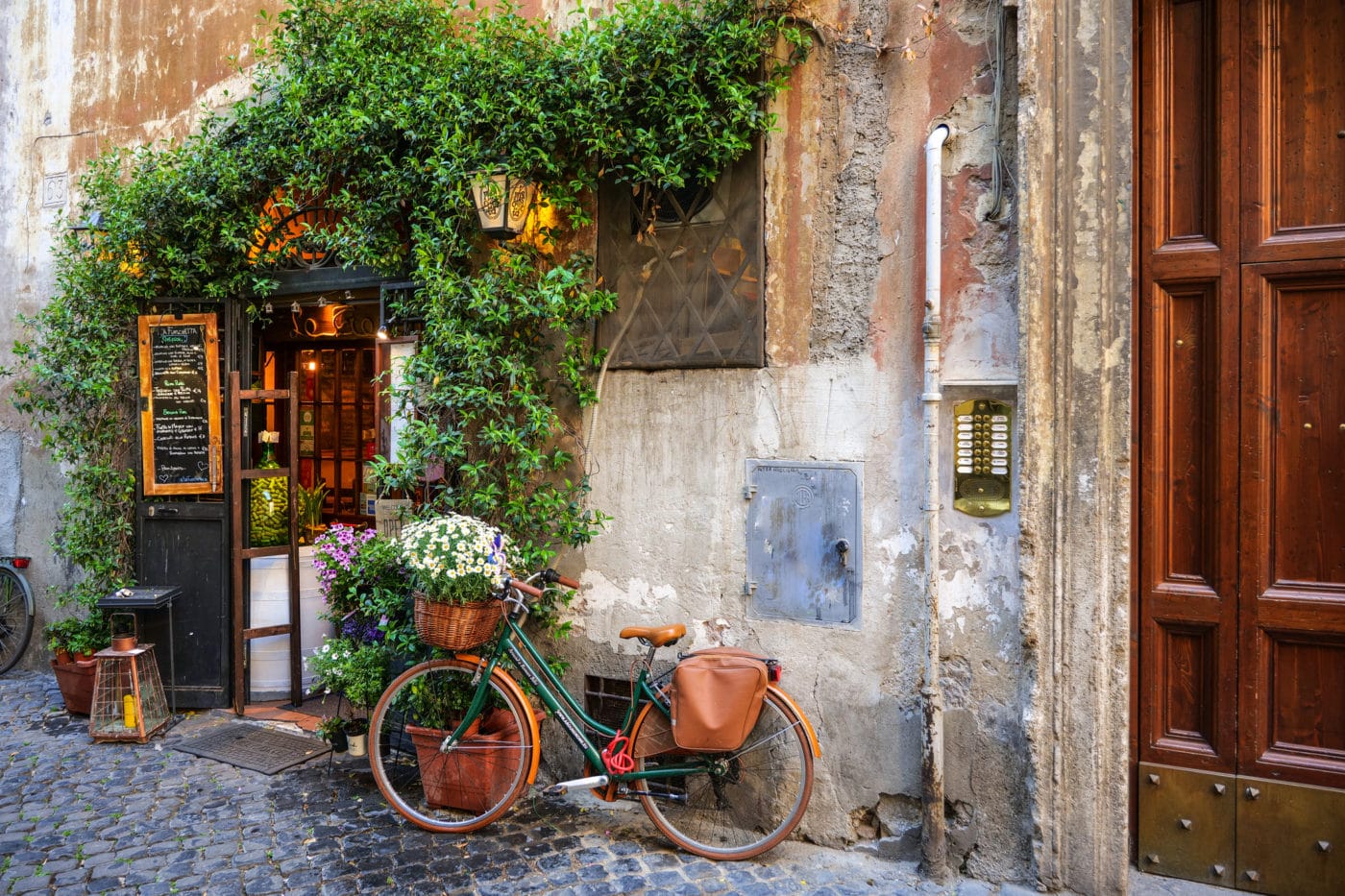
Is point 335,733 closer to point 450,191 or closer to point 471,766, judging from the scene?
point 471,766

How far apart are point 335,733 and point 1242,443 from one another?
4.86 metres

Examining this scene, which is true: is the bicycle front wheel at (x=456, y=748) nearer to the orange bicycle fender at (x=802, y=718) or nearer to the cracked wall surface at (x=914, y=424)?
the cracked wall surface at (x=914, y=424)

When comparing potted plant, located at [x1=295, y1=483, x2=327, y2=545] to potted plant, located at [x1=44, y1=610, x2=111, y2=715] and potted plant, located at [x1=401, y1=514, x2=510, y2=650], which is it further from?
potted plant, located at [x1=401, y1=514, x2=510, y2=650]

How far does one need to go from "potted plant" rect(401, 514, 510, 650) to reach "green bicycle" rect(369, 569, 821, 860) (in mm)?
139

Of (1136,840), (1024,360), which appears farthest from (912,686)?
(1024,360)

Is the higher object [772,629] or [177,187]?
[177,187]

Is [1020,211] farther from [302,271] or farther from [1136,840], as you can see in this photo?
[302,271]

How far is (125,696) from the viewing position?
5477mm

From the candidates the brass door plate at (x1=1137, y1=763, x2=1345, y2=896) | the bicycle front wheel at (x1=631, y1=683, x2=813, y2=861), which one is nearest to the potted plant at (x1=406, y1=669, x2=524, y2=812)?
the bicycle front wheel at (x1=631, y1=683, x2=813, y2=861)

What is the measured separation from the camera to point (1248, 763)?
137 inches

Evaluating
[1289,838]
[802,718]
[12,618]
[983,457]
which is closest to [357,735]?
[802,718]

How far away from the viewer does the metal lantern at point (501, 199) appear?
181 inches

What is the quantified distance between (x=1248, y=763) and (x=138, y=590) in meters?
6.49

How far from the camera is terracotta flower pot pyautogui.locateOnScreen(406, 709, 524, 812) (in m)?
4.29
